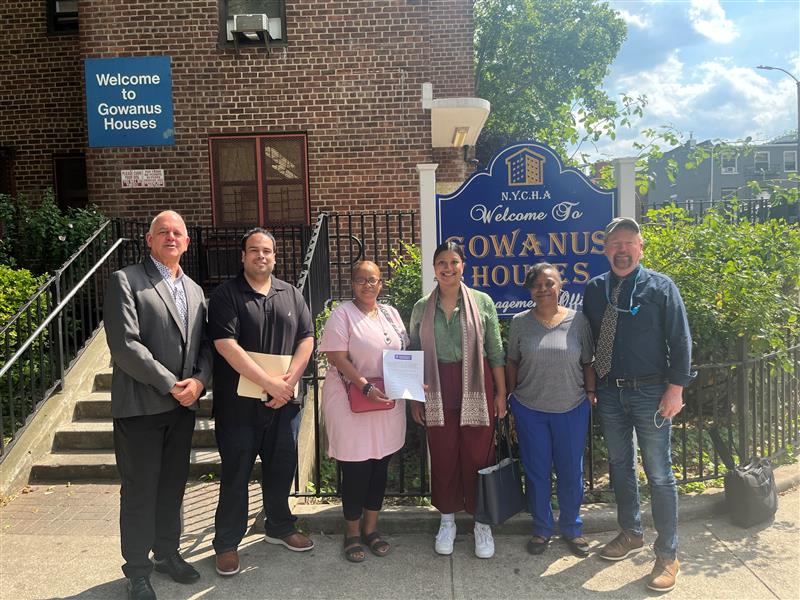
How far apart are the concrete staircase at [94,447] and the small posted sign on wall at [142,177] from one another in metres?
3.91

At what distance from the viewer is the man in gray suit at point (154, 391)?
312cm

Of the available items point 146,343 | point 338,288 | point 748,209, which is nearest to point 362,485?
point 146,343

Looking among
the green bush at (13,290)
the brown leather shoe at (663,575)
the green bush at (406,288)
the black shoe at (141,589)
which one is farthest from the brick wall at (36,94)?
the brown leather shoe at (663,575)

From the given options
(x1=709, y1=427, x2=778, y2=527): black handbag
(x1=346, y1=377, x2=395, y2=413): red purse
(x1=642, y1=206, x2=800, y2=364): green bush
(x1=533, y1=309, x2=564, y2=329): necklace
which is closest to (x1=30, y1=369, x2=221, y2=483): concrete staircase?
(x1=346, y1=377, x2=395, y2=413): red purse

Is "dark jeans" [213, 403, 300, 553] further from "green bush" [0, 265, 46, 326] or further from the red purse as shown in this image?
"green bush" [0, 265, 46, 326]

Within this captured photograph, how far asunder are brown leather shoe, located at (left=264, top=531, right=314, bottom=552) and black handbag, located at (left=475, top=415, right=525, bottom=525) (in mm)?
1051

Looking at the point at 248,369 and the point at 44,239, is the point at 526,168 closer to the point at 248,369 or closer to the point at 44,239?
the point at 248,369

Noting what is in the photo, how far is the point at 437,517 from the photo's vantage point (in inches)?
156

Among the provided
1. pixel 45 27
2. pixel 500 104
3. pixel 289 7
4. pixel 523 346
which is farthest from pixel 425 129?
pixel 500 104

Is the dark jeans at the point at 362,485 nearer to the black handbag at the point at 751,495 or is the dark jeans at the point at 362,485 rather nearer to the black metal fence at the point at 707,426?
the black metal fence at the point at 707,426

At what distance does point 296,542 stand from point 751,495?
9.49ft

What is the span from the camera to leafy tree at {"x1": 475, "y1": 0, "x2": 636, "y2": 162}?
28.0 m

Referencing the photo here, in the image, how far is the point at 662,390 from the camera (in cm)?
333

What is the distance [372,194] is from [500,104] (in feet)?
70.3
